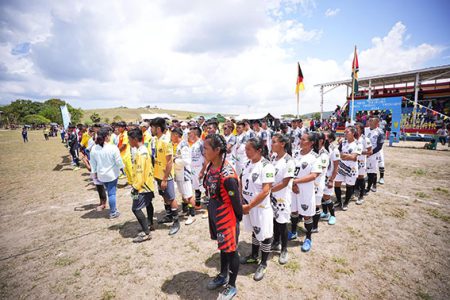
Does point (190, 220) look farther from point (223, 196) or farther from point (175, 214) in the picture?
point (223, 196)

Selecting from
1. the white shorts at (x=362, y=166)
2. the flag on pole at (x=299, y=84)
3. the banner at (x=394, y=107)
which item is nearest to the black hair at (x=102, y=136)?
the white shorts at (x=362, y=166)

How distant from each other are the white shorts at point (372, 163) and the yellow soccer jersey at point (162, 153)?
646cm

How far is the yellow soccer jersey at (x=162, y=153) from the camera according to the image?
475 cm

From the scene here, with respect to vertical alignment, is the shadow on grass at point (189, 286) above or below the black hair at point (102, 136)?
below

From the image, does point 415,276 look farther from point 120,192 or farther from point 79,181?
point 79,181

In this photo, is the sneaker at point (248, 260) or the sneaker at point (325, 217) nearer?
the sneaker at point (248, 260)

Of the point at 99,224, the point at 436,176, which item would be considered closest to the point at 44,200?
the point at 99,224

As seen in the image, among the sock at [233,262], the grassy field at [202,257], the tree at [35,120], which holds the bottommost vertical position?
the grassy field at [202,257]

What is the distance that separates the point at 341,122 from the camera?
1112 inches

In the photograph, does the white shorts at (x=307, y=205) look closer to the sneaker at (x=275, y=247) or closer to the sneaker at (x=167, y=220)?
the sneaker at (x=275, y=247)

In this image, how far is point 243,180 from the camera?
3340 mm

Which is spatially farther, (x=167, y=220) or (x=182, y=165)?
(x=167, y=220)

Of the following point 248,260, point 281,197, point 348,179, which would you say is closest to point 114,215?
point 248,260

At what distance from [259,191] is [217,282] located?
164 cm
